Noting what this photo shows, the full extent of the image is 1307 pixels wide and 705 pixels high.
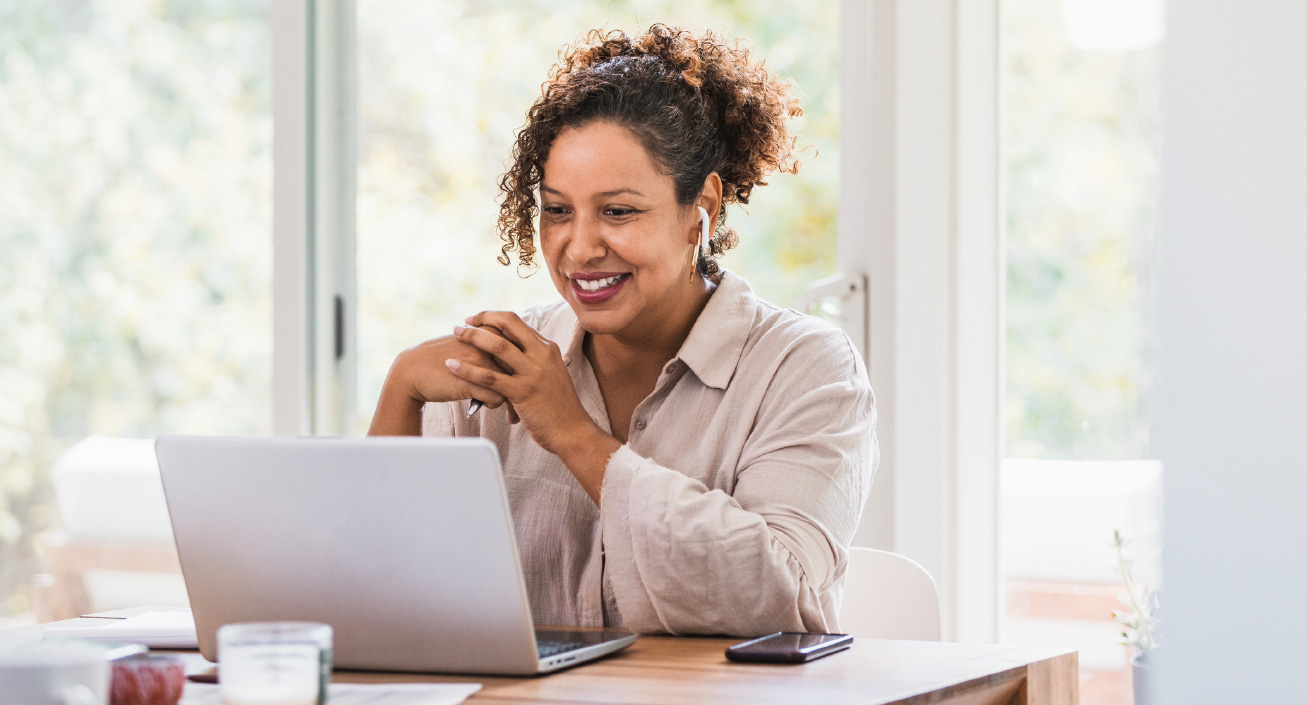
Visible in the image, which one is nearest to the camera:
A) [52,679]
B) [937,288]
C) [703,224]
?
[52,679]

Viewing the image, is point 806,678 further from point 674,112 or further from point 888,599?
point 674,112

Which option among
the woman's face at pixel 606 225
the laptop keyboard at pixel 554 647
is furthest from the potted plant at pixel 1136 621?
the laptop keyboard at pixel 554 647

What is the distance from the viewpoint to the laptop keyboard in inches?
42.8

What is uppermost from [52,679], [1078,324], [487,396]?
[1078,324]

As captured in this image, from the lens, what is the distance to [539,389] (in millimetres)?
1495

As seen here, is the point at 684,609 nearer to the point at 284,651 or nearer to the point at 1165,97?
the point at 284,651

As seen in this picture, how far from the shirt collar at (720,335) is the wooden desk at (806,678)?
433 mm

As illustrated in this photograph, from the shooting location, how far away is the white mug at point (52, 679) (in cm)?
80

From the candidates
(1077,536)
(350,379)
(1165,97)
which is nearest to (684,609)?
(1165,97)

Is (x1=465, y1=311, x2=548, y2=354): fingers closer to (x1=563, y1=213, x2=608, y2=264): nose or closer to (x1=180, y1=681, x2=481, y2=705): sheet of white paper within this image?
(x1=563, y1=213, x2=608, y2=264): nose

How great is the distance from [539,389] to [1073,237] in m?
1.25

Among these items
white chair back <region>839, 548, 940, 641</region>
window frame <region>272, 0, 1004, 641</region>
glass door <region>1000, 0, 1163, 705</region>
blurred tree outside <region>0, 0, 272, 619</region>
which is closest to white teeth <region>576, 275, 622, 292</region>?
white chair back <region>839, 548, 940, 641</region>

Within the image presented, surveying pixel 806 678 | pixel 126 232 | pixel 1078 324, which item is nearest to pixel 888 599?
pixel 806 678

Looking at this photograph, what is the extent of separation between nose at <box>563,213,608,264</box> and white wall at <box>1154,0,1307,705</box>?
78 cm
